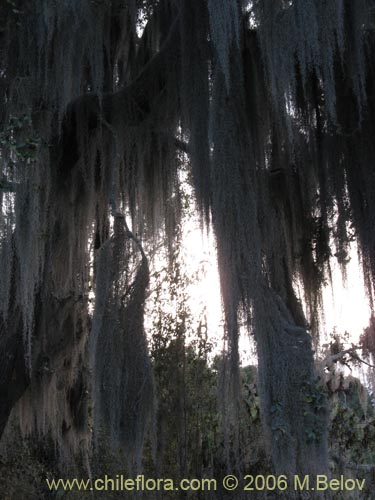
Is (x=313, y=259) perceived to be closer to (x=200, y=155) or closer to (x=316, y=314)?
(x=316, y=314)

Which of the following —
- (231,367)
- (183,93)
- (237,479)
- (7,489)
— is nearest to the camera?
(231,367)

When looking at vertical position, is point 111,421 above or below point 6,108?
below

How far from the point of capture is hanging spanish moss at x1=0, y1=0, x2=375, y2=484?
3.09 metres

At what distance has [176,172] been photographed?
15.1 feet

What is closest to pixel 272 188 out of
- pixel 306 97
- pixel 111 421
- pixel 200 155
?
pixel 306 97

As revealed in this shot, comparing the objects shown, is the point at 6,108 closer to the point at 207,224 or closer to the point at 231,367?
the point at 207,224

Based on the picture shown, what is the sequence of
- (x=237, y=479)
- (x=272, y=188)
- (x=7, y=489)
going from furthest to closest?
(x=7, y=489), (x=237, y=479), (x=272, y=188)

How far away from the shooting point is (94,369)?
3469mm

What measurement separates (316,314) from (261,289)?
1.77 metres

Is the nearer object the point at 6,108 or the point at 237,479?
the point at 6,108

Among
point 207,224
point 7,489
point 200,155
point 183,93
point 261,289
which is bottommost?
point 7,489

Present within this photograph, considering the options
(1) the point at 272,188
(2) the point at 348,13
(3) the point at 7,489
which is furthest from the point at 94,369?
(3) the point at 7,489

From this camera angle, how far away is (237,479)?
5.82 metres

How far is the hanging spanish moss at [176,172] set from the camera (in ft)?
10.1
